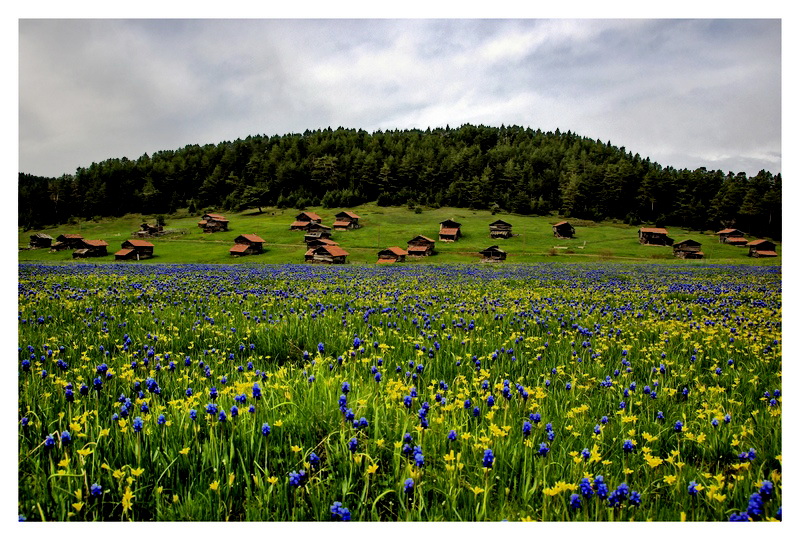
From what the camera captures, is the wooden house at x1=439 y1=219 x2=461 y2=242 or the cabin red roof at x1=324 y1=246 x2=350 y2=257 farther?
the wooden house at x1=439 y1=219 x2=461 y2=242

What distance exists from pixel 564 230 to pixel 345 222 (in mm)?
54048

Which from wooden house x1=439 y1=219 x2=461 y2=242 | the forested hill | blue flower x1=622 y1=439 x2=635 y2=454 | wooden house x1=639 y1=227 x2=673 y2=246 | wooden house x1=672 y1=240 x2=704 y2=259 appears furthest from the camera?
the forested hill

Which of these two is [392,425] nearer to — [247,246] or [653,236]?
[653,236]

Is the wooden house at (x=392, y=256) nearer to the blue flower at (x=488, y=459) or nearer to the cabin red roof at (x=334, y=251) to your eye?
the cabin red roof at (x=334, y=251)

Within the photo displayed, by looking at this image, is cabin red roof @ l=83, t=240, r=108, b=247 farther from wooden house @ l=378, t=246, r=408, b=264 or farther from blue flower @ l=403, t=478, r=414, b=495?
blue flower @ l=403, t=478, r=414, b=495

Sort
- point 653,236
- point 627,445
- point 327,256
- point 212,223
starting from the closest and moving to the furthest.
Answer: point 627,445 < point 653,236 < point 327,256 < point 212,223

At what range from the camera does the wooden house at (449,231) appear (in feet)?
330

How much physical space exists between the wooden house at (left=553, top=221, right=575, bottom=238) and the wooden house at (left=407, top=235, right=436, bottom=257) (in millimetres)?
25726

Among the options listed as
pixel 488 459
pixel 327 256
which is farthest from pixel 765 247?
pixel 327 256

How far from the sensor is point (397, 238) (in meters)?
97.9

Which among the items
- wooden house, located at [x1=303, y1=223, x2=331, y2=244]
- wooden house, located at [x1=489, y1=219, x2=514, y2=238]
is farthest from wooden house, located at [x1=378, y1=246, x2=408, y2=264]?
wooden house, located at [x1=489, y1=219, x2=514, y2=238]

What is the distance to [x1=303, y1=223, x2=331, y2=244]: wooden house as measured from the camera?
10019cm

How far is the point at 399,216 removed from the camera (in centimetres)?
12400
